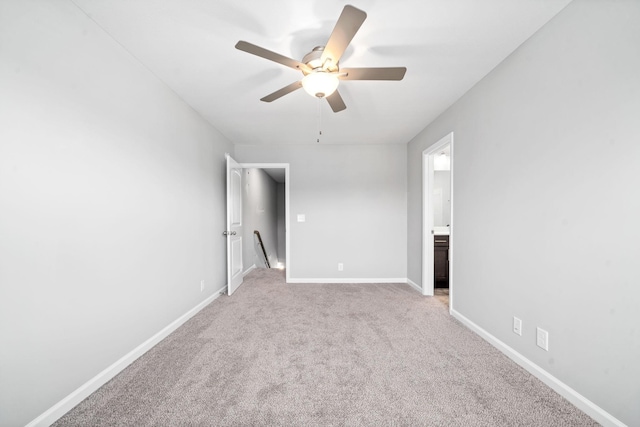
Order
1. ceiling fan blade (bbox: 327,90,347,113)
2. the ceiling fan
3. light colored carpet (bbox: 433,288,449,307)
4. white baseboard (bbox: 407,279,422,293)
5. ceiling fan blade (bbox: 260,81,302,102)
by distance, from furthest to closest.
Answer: white baseboard (bbox: 407,279,422,293) < light colored carpet (bbox: 433,288,449,307) < ceiling fan blade (bbox: 327,90,347,113) < ceiling fan blade (bbox: 260,81,302,102) < the ceiling fan

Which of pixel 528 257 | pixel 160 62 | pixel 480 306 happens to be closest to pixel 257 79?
pixel 160 62

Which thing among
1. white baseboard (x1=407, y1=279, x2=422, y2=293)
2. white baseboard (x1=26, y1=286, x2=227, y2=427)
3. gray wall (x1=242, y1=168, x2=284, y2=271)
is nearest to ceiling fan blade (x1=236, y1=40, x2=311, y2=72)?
white baseboard (x1=26, y1=286, x2=227, y2=427)

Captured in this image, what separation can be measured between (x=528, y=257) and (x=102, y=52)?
3.17 meters

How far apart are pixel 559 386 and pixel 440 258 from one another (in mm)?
2384

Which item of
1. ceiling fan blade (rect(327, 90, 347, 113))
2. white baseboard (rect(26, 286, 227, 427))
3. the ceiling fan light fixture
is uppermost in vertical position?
ceiling fan blade (rect(327, 90, 347, 113))

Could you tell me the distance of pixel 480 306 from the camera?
2.37 meters

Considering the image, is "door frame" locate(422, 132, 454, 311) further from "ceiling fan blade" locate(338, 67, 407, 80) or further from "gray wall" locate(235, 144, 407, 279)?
"ceiling fan blade" locate(338, 67, 407, 80)

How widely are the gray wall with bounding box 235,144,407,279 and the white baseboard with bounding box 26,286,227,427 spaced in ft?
7.53

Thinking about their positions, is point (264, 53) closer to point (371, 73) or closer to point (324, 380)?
point (371, 73)

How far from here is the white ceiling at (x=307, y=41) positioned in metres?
1.54

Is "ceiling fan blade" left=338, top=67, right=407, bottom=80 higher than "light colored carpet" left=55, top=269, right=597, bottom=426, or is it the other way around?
"ceiling fan blade" left=338, top=67, right=407, bottom=80

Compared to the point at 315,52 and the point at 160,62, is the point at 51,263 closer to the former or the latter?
the point at 160,62

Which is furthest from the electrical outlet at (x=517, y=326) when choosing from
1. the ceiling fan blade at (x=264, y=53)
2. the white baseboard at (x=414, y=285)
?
the ceiling fan blade at (x=264, y=53)

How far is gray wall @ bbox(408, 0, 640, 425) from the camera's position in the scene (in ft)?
4.16
